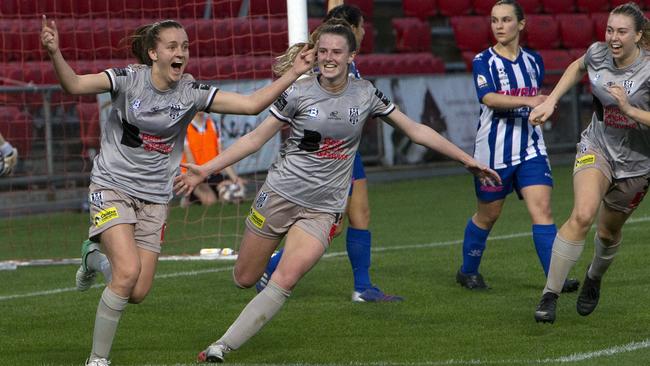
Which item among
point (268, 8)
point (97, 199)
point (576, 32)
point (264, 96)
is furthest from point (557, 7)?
point (97, 199)

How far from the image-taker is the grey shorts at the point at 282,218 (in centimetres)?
738

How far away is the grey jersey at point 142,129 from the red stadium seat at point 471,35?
17.9 meters

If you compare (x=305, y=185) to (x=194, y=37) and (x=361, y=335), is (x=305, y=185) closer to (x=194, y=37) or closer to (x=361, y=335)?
(x=361, y=335)

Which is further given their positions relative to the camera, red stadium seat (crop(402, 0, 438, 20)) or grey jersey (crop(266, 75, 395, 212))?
red stadium seat (crop(402, 0, 438, 20))

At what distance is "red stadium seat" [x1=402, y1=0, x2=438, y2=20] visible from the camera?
25.0 metres

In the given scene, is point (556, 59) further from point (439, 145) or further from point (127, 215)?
point (127, 215)

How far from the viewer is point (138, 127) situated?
23.7 feet

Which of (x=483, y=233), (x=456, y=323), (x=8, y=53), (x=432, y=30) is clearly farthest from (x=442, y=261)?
(x=432, y=30)

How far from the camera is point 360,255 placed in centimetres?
944

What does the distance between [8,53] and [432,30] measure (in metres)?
9.49

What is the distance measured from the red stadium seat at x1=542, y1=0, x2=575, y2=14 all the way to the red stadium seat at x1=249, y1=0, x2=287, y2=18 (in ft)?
38.0

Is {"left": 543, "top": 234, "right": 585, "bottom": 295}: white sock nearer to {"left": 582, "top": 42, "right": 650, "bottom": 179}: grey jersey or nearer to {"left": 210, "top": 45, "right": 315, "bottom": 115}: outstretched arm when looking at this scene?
{"left": 582, "top": 42, "right": 650, "bottom": 179}: grey jersey

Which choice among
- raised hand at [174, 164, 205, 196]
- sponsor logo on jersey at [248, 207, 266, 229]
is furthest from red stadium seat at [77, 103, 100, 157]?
raised hand at [174, 164, 205, 196]

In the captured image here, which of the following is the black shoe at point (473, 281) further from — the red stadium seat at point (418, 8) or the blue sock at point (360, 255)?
the red stadium seat at point (418, 8)
